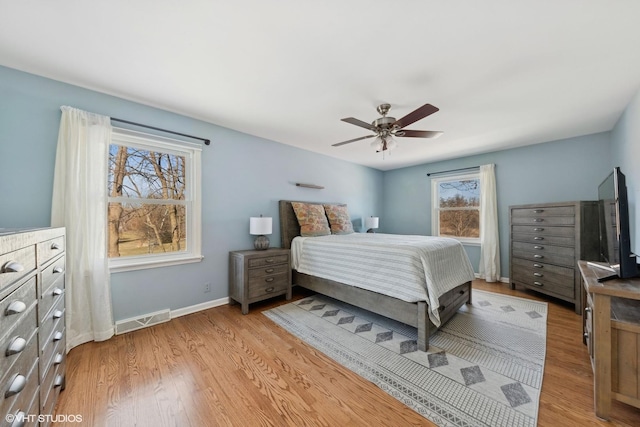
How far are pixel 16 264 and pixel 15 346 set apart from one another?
278 mm

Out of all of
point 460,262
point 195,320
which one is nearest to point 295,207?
point 195,320

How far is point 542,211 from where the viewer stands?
320cm

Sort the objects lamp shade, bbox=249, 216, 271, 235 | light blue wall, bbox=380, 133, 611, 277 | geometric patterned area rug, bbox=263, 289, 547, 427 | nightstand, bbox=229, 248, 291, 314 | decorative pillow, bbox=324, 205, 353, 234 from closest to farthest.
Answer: geometric patterned area rug, bbox=263, 289, 547, 427, nightstand, bbox=229, 248, 291, 314, lamp shade, bbox=249, 216, 271, 235, light blue wall, bbox=380, 133, 611, 277, decorative pillow, bbox=324, 205, 353, 234

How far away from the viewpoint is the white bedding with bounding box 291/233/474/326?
214 cm

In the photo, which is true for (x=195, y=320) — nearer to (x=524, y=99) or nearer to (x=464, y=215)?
(x=524, y=99)

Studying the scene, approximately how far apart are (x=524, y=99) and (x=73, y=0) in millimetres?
3538

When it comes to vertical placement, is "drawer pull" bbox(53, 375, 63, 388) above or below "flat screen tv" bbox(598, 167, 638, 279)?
below

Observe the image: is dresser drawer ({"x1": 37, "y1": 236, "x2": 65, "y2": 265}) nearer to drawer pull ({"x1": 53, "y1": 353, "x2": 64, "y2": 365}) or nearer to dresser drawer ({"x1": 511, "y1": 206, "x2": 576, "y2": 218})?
drawer pull ({"x1": 53, "y1": 353, "x2": 64, "y2": 365})

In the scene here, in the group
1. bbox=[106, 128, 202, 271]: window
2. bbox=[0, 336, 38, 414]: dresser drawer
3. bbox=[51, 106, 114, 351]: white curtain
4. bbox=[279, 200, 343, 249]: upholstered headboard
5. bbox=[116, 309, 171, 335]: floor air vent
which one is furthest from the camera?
bbox=[279, 200, 343, 249]: upholstered headboard

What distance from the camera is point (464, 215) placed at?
15.3 ft

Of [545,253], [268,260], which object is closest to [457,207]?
[545,253]

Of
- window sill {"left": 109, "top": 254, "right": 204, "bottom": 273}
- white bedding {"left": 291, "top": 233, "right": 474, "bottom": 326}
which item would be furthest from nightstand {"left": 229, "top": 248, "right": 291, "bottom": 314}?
window sill {"left": 109, "top": 254, "right": 204, "bottom": 273}

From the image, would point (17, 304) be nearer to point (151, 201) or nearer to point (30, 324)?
point (30, 324)

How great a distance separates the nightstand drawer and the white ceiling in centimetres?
183
